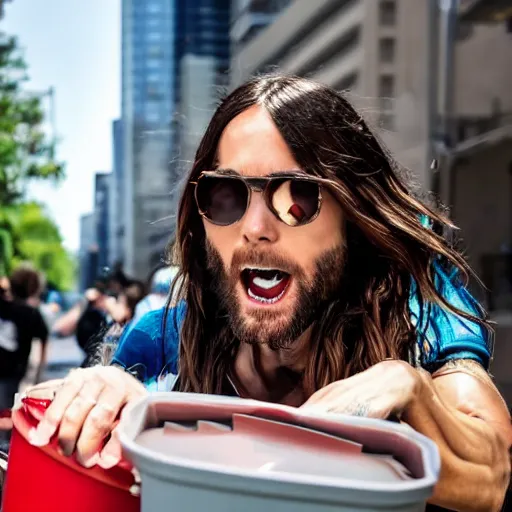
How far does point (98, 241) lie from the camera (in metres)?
7.65

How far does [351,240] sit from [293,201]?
0.14m

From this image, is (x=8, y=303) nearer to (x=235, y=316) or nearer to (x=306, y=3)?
(x=306, y=3)

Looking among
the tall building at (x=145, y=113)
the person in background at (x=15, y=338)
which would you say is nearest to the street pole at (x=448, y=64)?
the tall building at (x=145, y=113)

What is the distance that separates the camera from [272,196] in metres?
1.13

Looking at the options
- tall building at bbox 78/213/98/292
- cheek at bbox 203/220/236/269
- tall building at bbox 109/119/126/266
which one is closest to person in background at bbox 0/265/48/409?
tall building at bbox 109/119/126/266

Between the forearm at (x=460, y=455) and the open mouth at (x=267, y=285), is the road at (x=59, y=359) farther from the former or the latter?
the forearm at (x=460, y=455)

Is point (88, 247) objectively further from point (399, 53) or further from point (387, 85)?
point (399, 53)

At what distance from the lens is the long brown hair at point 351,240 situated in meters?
1.20

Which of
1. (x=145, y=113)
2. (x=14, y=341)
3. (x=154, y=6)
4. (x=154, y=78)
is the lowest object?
(x=14, y=341)

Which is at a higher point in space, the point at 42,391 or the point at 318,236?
the point at 318,236

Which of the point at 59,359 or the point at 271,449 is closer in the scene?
the point at 271,449

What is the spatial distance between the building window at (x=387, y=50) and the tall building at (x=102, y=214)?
2.22 m

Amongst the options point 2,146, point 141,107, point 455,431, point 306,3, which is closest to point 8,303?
point 141,107

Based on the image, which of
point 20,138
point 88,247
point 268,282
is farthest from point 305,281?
point 20,138
